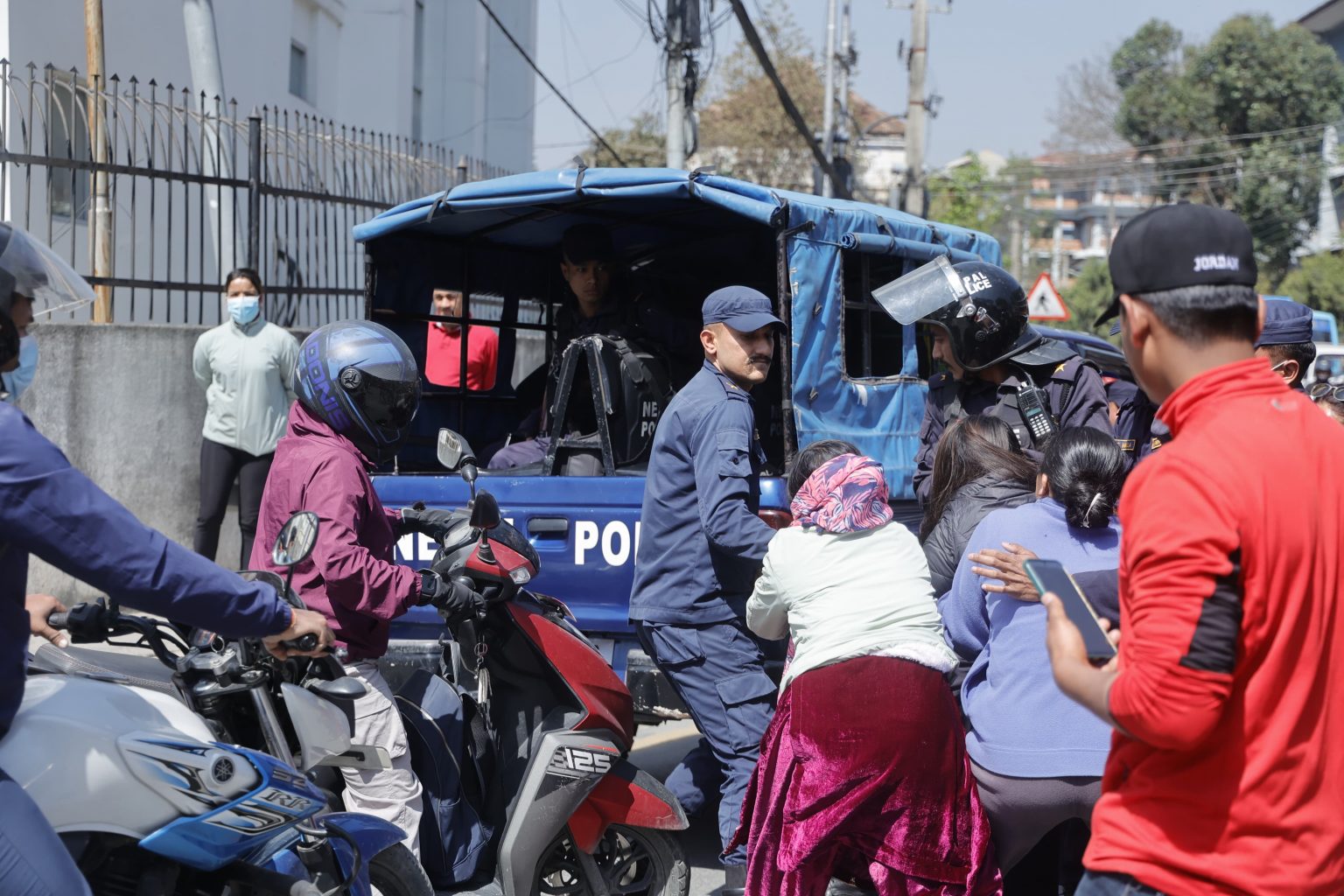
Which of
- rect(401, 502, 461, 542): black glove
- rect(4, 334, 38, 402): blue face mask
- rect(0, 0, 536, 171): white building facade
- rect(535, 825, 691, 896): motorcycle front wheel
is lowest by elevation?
rect(535, 825, 691, 896): motorcycle front wheel

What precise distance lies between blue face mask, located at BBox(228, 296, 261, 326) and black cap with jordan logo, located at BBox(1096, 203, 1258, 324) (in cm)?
692

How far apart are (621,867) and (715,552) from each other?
0.99 m

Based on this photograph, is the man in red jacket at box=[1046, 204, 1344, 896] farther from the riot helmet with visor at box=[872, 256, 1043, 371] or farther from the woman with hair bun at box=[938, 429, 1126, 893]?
the riot helmet with visor at box=[872, 256, 1043, 371]

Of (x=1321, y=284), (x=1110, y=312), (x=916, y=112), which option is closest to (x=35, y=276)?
(x=1110, y=312)

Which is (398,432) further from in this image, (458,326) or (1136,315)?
(458,326)

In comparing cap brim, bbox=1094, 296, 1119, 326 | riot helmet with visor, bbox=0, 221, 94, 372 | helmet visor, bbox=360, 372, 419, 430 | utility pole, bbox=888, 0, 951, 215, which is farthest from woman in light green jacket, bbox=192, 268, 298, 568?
utility pole, bbox=888, 0, 951, 215

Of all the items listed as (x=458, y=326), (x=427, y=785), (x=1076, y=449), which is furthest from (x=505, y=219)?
(x=1076, y=449)

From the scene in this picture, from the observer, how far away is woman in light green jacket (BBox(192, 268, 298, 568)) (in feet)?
26.2

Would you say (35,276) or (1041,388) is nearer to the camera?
(35,276)

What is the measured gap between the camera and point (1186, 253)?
75.2 inches

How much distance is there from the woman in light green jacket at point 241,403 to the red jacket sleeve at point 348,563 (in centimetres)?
474

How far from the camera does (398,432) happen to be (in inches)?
144

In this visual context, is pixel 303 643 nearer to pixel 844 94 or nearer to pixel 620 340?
pixel 620 340

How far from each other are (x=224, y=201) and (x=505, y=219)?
12.3 feet
